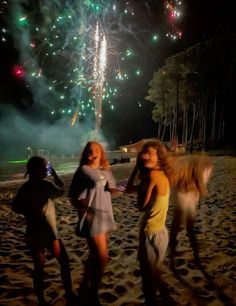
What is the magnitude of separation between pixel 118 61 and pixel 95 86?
11.9 ft

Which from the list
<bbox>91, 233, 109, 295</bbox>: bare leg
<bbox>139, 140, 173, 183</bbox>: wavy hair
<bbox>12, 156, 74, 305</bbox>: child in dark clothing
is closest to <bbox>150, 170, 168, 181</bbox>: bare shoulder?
<bbox>139, 140, 173, 183</bbox>: wavy hair

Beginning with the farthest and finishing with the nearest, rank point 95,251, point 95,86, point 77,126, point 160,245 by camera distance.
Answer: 1. point 77,126
2. point 95,86
3. point 95,251
4. point 160,245

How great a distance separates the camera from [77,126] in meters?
84.8

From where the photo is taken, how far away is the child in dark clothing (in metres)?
3.78

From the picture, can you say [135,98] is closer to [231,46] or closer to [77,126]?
[77,126]

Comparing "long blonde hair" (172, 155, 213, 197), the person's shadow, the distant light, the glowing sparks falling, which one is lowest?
the person's shadow

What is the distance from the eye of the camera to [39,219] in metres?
3.79

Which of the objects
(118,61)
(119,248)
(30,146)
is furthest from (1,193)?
(30,146)

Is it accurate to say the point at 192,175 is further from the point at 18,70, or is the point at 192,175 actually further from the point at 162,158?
the point at 18,70

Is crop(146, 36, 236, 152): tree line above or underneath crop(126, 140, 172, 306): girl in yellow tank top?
above

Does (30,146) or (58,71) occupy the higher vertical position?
(58,71)

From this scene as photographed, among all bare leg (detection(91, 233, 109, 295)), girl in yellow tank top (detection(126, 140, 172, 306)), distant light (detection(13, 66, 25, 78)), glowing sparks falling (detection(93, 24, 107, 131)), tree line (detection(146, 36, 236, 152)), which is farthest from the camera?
distant light (detection(13, 66, 25, 78))

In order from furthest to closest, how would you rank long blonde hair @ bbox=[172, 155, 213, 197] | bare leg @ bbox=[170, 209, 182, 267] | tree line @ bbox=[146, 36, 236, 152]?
tree line @ bbox=[146, 36, 236, 152] < bare leg @ bbox=[170, 209, 182, 267] < long blonde hair @ bbox=[172, 155, 213, 197]

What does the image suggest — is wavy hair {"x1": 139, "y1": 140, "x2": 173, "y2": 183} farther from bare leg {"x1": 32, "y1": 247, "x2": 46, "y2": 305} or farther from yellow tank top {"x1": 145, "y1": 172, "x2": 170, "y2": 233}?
bare leg {"x1": 32, "y1": 247, "x2": 46, "y2": 305}
